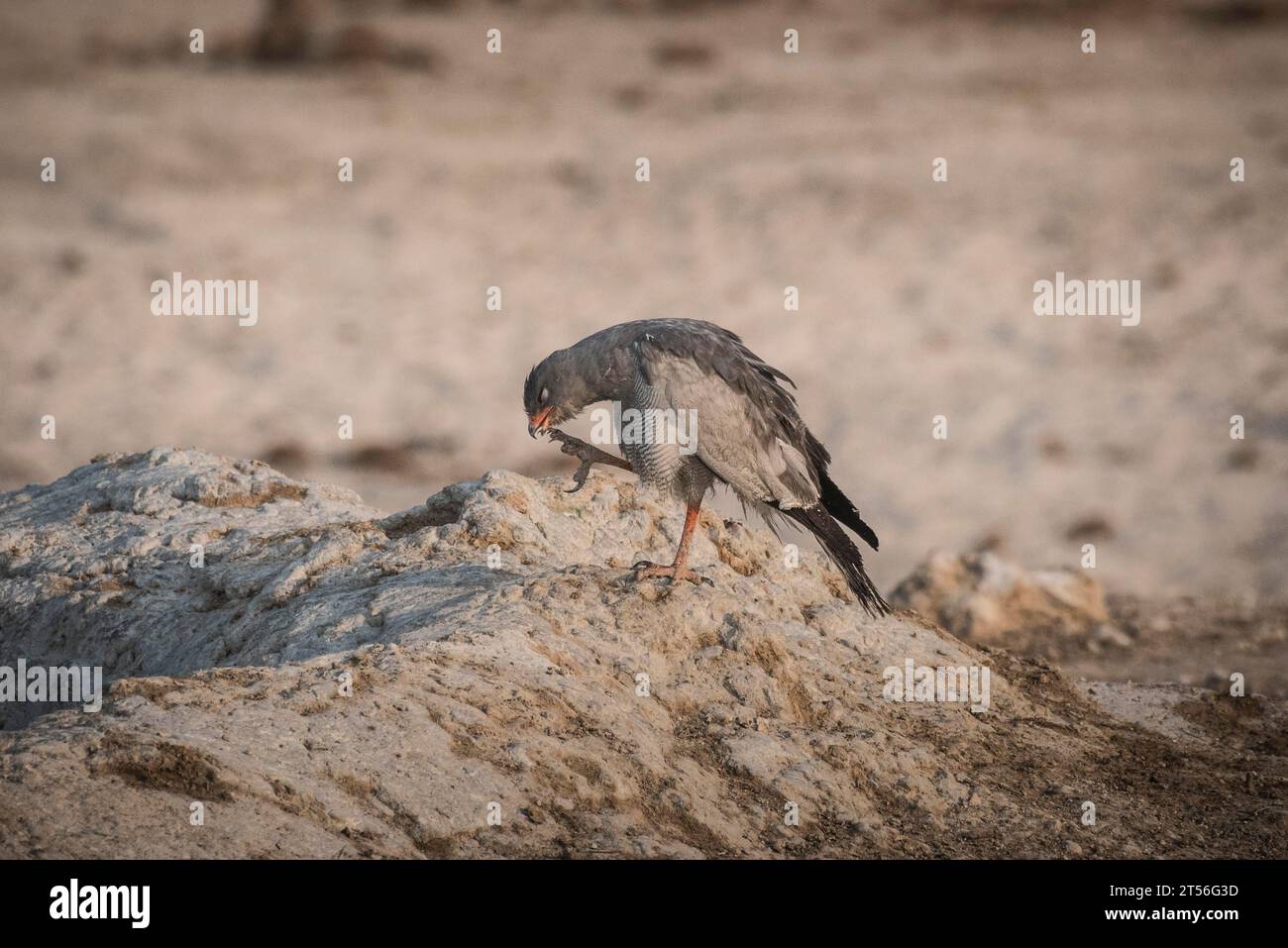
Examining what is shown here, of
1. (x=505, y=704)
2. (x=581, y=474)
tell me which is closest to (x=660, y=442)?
(x=581, y=474)

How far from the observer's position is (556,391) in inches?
268

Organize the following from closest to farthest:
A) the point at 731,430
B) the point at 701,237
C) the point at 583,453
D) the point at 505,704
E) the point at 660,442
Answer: the point at 505,704
the point at 660,442
the point at 731,430
the point at 583,453
the point at 701,237

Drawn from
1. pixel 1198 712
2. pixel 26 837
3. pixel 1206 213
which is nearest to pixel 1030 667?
pixel 1198 712

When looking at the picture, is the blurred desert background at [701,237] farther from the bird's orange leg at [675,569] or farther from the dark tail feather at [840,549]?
the bird's orange leg at [675,569]

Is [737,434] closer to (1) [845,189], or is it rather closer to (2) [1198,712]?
(2) [1198,712]

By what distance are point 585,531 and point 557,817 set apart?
251cm

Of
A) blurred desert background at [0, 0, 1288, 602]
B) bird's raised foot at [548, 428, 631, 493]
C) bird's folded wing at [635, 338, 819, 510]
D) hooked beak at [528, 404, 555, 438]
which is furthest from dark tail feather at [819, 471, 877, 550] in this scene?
blurred desert background at [0, 0, 1288, 602]

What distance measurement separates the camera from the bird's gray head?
6.75m

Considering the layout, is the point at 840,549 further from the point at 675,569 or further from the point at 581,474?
the point at 581,474

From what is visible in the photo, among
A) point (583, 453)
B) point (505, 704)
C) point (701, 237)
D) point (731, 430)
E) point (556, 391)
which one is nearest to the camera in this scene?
point (505, 704)

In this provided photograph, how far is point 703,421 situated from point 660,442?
0.21 m

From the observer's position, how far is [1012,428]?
1383cm

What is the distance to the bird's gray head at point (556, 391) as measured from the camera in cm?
675

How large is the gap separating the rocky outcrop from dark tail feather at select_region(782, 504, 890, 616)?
1.27 ft
